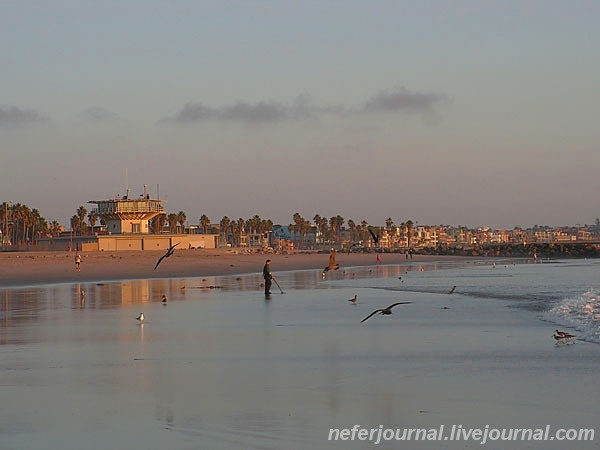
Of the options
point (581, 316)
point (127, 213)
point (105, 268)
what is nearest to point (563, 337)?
point (581, 316)

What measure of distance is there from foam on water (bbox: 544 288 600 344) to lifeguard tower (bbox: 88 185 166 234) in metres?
65.7

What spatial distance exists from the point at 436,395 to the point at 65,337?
8467 millimetres

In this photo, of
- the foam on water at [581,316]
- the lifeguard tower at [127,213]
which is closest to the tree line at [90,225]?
the lifeguard tower at [127,213]

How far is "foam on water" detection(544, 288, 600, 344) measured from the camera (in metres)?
16.0

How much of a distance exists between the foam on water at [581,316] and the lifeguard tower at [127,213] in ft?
216

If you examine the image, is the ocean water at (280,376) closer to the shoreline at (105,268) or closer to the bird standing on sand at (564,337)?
the bird standing on sand at (564,337)

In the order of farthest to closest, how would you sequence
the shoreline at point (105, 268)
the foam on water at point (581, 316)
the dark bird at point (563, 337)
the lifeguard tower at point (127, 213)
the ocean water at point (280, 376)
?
the lifeguard tower at point (127, 213) → the shoreline at point (105, 268) → the foam on water at point (581, 316) → the dark bird at point (563, 337) → the ocean water at point (280, 376)

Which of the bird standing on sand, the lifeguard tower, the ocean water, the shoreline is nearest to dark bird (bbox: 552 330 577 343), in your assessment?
the bird standing on sand

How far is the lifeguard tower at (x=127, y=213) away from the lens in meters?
86.5

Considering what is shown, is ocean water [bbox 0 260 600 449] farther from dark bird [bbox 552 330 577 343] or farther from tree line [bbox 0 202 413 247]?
tree line [bbox 0 202 413 247]

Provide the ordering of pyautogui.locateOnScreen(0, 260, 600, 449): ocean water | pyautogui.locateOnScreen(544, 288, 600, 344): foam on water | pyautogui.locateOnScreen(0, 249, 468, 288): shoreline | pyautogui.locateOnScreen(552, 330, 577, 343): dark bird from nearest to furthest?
1. pyautogui.locateOnScreen(0, 260, 600, 449): ocean water
2. pyautogui.locateOnScreen(552, 330, 577, 343): dark bird
3. pyautogui.locateOnScreen(544, 288, 600, 344): foam on water
4. pyautogui.locateOnScreen(0, 249, 468, 288): shoreline

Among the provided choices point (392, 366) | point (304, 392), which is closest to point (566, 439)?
point (304, 392)

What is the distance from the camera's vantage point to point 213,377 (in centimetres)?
1095

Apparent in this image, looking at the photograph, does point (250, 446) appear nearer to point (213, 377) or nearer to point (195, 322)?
point (213, 377)
